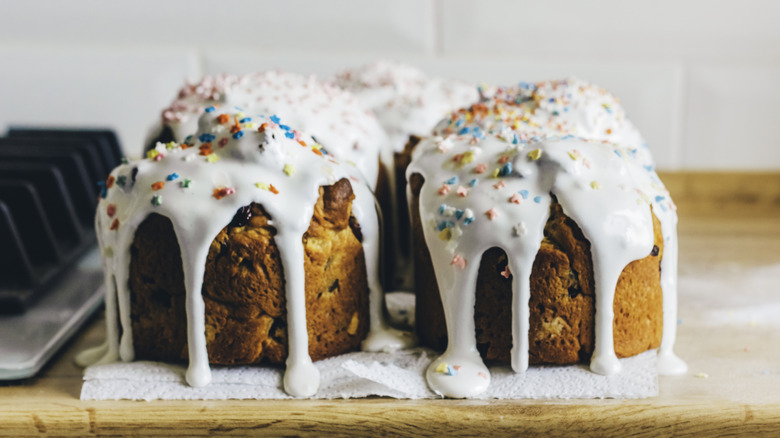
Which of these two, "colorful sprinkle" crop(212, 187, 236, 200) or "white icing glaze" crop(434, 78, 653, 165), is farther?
"white icing glaze" crop(434, 78, 653, 165)

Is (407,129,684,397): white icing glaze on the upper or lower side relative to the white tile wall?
lower

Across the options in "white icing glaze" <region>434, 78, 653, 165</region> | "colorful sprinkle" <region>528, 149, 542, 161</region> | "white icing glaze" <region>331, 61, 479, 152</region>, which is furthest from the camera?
"white icing glaze" <region>331, 61, 479, 152</region>

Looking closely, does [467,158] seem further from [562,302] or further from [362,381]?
[362,381]

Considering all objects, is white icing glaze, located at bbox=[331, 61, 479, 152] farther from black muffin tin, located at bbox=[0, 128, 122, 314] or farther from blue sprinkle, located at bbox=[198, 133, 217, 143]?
black muffin tin, located at bbox=[0, 128, 122, 314]

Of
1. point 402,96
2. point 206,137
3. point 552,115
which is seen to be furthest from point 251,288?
point 402,96

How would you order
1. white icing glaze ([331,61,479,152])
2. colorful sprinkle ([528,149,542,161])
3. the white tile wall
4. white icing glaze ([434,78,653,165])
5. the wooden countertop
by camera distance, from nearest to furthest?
the wooden countertop → colorful sprinkle ([528,149,542,161]) → white icing glaze ([434,78,653,165]) → white icing glaze ([331,61,479,152]) → the white tile wall

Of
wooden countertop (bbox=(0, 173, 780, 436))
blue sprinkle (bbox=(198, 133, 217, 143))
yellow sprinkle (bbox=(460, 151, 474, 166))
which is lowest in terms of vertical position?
wooden countertop (bbox=(0, 173, 780, 436))

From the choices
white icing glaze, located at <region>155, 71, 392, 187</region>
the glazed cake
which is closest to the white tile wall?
white icing glaze, located at <region>155, 71, 392, 187</region>

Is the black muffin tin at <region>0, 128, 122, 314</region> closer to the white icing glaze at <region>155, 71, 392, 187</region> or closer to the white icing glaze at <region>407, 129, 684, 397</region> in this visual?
the white icing glaze at <region>155, 71, 392, 187</region>
